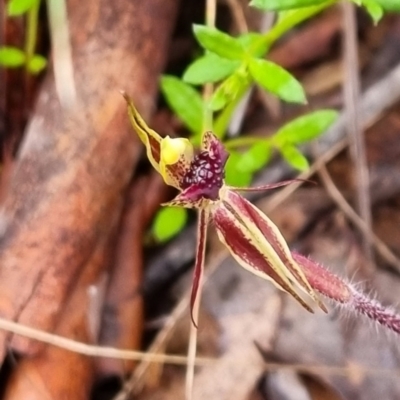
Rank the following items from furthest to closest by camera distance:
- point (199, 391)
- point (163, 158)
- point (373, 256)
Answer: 1. point (373, 256)
2. point (199, 391)
3. point (163, 158)

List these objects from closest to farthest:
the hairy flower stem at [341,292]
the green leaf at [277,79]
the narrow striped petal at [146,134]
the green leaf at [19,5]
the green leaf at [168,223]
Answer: the narrow striped petal at [146,134] < the hairy flower stem at [341,292] < the green leaf at [277,79] < the green leaf at [19,5] < the green leaf at [168,223]

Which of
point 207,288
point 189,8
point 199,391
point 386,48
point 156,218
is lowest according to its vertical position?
point 199,391

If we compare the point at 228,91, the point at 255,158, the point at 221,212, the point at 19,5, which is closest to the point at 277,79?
the point at 228,91

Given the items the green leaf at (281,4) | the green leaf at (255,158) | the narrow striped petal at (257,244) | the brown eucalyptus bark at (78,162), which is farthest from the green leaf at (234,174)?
the narrow striped petal at (257,244)

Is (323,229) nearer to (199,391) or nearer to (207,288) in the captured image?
(207,288)

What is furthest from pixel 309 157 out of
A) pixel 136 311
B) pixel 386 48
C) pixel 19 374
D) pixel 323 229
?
pixel 19 374

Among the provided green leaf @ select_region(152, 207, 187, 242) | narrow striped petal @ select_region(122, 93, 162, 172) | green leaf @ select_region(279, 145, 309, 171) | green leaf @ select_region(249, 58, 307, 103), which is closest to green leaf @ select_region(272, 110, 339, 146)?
green leaf @ select_region(279, 145, 309, 171)

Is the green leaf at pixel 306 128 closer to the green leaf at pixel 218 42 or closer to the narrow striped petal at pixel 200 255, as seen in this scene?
the green leaf at pixel 218 42
